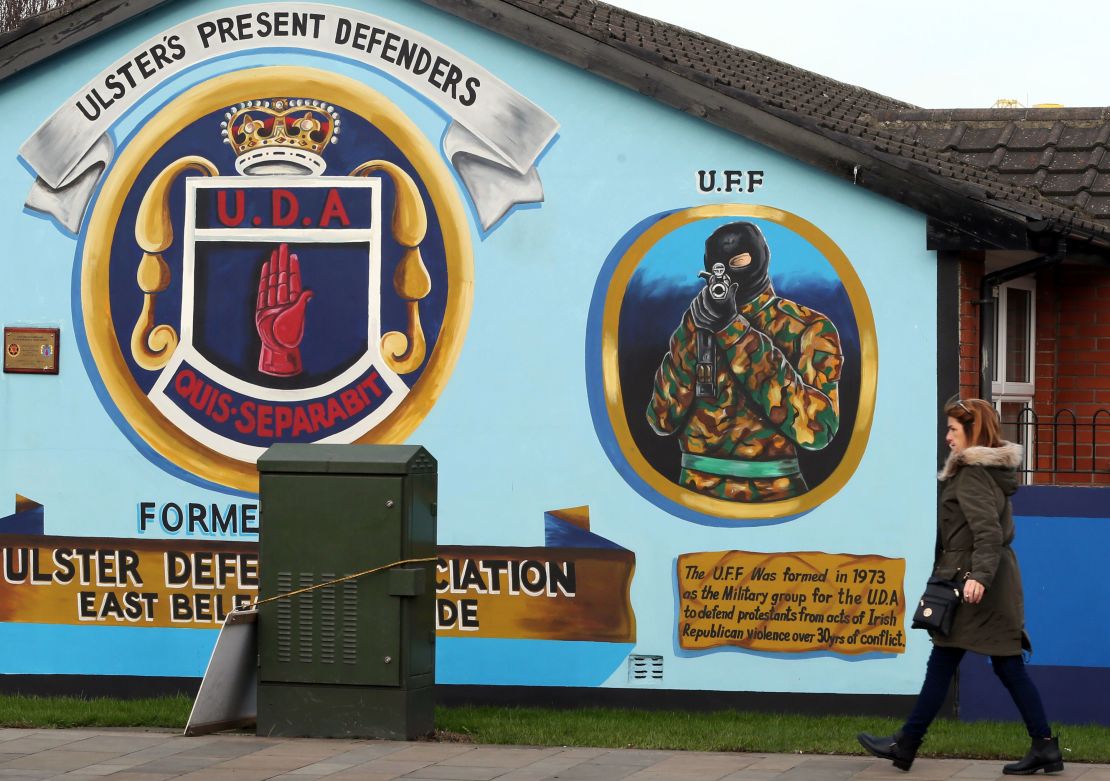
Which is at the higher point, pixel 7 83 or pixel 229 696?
pixel 7 83

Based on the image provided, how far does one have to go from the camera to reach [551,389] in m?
Answer: 10.2

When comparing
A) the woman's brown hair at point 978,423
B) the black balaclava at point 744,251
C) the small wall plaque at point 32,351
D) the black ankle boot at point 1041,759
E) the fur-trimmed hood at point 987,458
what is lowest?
the black ankle boot at point 1041,759

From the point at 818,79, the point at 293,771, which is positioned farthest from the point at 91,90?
the point at 818,79

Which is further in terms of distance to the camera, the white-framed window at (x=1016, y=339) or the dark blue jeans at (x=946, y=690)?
the white-framed window at (x=1016, y=339)

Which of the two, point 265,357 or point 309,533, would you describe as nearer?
point 309,533

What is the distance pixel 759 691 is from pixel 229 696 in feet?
9.80

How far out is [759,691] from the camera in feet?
32.2

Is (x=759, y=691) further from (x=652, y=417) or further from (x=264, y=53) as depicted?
(x=264, y=53)

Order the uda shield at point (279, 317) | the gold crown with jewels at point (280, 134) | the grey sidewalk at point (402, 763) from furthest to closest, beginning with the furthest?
the gold crown with jewels at point (280, 134)
the uda shield at point (279, 317)
the grey sidewalk at point (402, 763)

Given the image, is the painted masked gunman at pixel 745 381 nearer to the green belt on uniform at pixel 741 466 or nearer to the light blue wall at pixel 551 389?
the green belt on uniform at pixel 741 466

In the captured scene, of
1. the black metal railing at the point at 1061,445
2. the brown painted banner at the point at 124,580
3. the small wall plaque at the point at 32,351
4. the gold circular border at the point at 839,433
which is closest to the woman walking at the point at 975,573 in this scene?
the gold circular border at the point at 839,433

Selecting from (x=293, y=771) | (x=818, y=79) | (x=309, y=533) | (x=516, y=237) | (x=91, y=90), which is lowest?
(x=293, y=771)

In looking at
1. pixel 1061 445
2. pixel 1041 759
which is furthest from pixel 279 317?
pixel 1041 759

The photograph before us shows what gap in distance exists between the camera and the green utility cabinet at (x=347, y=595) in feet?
28.8
